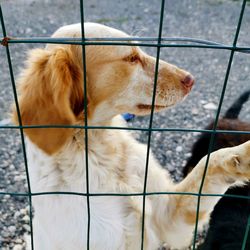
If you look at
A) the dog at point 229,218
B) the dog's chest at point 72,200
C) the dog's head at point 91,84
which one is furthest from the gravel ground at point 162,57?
the dog's chest at point 72,200

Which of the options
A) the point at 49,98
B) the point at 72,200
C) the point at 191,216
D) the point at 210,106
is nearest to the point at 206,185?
the point at 191,216

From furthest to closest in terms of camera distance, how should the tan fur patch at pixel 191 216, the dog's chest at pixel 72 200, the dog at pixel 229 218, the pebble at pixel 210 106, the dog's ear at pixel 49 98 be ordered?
the pebble at pixel 210 106
the dog at pixel 229 218
the tan fur patch at pixel 191 216
the dog's chest at pixel 72 200
the dog's ear at pixel 49 98

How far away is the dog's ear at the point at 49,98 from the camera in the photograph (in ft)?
4.95

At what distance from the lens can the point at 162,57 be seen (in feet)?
18.9

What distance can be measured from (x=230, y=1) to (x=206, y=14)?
0.95 metres

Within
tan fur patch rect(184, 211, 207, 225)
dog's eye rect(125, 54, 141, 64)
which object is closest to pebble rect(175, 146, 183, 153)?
tan fur patch rect(184, 211, 207, 225)

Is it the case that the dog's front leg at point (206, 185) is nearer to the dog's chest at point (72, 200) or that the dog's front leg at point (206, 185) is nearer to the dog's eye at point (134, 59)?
the dog's chest at point (72, 200)

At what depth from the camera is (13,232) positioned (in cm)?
286

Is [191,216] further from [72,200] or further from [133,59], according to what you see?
[133,59]

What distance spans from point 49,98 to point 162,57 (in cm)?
438

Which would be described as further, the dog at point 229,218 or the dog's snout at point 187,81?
the dog at point 229,218

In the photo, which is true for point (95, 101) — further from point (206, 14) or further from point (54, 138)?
point (206, 14)

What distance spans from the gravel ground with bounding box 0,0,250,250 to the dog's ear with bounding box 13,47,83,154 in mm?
651

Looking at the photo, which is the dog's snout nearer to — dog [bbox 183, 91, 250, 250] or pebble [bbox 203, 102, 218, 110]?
dog [bbox 183, 91, 250, 250]
